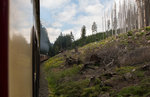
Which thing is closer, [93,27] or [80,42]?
[80,42]

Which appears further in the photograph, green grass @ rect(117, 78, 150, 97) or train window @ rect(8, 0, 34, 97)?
green grass @ rect(117, 78, 150, 97)

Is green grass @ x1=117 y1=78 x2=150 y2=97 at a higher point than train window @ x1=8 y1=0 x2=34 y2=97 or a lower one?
lower

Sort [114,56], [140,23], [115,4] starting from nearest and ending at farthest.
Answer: [114,56]
[140,23]
[115,4]

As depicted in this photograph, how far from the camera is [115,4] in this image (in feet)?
163

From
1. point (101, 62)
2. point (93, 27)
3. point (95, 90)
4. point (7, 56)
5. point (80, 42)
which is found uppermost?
point (93, 27)

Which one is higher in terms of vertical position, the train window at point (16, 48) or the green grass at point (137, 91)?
the train window at point (16, 48)

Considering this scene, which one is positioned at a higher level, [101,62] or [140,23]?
[140,23]

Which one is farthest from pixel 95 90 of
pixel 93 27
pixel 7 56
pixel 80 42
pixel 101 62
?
pixel 93 27

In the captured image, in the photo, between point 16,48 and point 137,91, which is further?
point 137,91

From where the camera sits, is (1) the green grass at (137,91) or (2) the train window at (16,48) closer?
(2) the train window at (16,48)

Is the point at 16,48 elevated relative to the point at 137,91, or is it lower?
elevated

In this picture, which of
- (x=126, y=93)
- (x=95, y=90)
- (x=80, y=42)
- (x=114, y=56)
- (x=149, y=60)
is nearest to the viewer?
(x=126, y=93)
